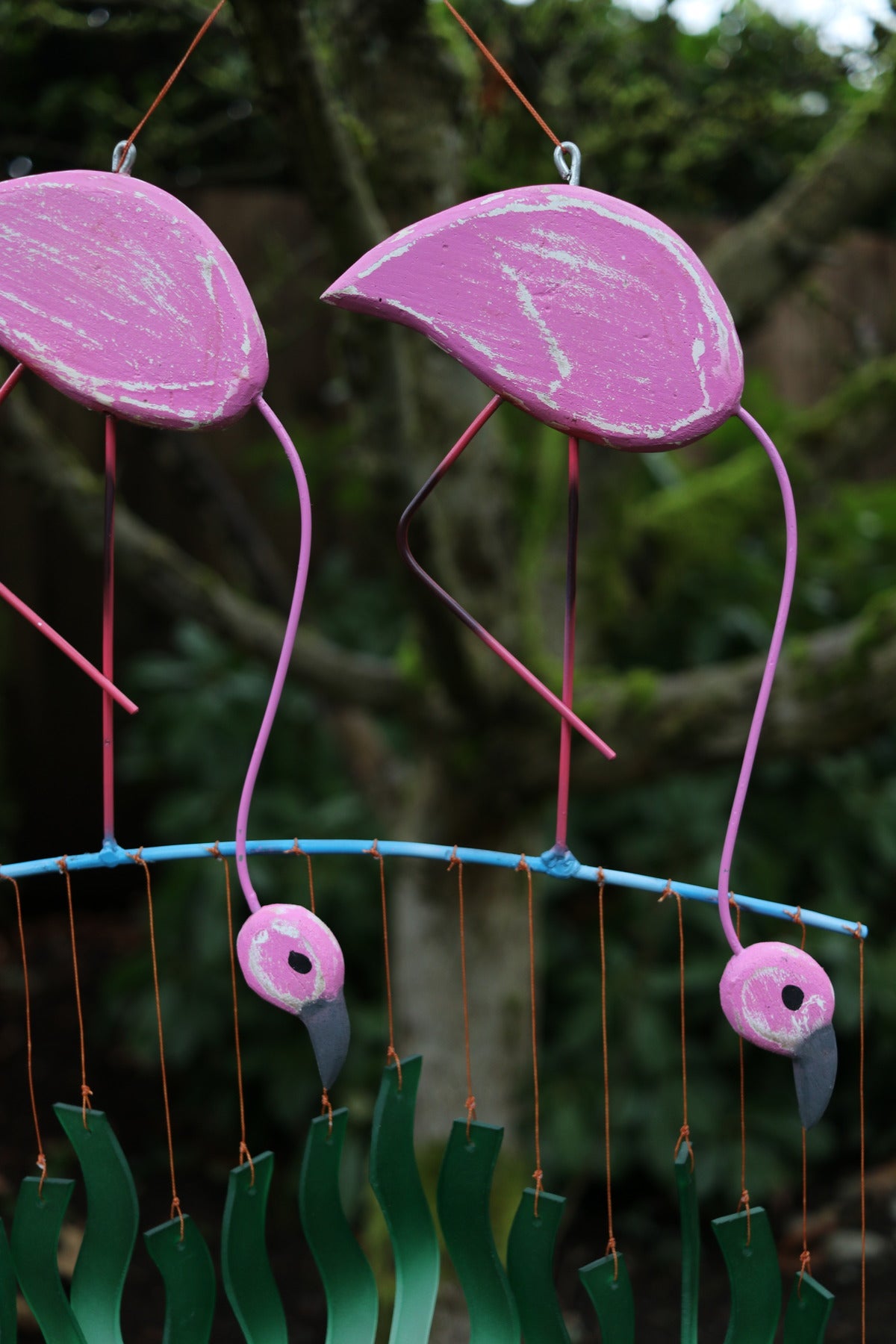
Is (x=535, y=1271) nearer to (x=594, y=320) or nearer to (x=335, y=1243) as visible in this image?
(x=335, y=1243)

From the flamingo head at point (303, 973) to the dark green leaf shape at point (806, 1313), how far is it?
1.21ft

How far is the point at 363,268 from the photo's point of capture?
0.79 meters

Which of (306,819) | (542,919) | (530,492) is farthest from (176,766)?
(530,492)

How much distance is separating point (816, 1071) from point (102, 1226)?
53cm

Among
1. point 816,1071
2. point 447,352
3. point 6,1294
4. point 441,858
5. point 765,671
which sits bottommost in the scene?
point 6,1294

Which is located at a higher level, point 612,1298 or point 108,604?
point 108,604

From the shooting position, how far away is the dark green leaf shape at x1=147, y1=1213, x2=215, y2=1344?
0.84 meters

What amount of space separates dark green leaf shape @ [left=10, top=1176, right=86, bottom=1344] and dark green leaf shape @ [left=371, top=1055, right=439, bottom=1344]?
0.75ft

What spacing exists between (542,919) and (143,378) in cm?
172

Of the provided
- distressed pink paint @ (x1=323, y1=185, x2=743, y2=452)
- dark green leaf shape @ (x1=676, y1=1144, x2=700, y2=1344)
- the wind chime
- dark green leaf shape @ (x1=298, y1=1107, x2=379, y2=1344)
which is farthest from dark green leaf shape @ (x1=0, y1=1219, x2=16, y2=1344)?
distressed pink paint @ (x1=323, y1=185, x2=743, y2=452)

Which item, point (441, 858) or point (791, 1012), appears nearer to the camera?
point (791, 1012)

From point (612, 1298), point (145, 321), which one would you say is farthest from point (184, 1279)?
point (145, 321)

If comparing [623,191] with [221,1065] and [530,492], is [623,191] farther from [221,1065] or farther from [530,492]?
[221,1065]

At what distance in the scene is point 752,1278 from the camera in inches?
33.5
